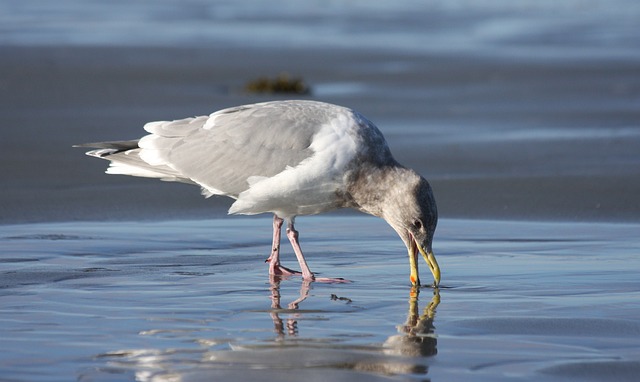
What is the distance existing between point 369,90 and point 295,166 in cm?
921

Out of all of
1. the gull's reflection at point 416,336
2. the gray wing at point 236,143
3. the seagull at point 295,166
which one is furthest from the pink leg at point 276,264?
the gull's reflection at point 416,336

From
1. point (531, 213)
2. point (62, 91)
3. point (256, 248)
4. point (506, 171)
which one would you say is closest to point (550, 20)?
point (62, 91)

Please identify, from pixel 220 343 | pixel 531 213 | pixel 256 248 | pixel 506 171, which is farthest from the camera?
pixel 506 171

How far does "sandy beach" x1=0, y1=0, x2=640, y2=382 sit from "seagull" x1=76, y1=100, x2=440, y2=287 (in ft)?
1.29

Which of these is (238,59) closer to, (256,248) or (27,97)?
(27,97)

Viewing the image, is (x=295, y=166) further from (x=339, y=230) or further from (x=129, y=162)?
(x=339, y=230)

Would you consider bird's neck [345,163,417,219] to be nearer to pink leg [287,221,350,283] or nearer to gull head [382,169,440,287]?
gull head [382,169,440,287]

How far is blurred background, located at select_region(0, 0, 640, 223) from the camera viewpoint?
10.7 metres

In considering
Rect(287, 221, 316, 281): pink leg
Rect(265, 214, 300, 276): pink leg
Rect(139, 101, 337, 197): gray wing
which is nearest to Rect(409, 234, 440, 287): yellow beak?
Rect(287, 221, 316, 281): pink leg

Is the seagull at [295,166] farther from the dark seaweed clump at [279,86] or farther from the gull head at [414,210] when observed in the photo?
the dark seaweed clump at [279,86]

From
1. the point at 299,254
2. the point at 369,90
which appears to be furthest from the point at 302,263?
the point at 369,90

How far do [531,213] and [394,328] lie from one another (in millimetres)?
3982

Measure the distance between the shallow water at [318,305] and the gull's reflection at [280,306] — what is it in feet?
0.05

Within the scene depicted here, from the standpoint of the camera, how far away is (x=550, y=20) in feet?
88.6
